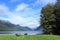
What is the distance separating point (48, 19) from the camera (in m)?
70.8

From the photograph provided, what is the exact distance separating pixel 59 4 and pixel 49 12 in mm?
4886

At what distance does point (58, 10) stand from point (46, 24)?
683 centimetres

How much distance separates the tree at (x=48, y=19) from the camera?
229 feet

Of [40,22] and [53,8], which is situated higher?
[53,8]

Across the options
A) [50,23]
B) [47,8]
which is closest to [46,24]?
[50,23]

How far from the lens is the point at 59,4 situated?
7194 centimetres

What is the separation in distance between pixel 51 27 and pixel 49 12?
609 cm

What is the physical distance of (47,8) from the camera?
7269cm

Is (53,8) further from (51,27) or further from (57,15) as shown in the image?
(51,27)

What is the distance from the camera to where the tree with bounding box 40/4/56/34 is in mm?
69812

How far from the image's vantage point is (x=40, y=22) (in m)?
72.6

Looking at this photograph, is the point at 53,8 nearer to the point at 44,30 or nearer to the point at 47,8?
the point at 47,8

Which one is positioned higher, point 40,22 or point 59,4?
point 59,4

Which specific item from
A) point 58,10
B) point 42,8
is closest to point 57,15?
point 58,10
